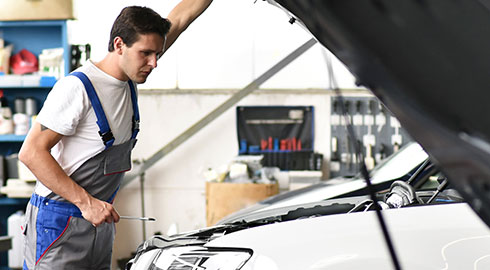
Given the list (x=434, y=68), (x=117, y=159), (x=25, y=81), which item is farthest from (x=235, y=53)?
(x=434, y=68)

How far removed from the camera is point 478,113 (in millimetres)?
575

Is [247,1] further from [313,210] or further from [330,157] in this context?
[313,210]

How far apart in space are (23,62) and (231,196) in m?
2.07

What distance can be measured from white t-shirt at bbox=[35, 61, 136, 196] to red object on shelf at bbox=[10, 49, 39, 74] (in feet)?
8.91

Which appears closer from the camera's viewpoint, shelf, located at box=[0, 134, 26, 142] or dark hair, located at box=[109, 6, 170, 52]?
dark hair, located at box=[109, 6, 170, 52]

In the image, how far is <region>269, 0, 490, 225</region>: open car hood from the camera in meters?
0.57

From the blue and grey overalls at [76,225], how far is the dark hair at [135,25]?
221 mm

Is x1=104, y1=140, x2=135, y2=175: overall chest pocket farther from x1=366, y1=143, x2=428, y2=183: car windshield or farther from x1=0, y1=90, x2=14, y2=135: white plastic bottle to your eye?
x1=0, y1=90, x2=14, y2=135: white plastic bottle

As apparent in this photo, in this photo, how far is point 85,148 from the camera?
8.13 feet

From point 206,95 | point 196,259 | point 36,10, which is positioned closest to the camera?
point 196,259

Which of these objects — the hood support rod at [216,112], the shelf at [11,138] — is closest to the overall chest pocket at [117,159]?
the shelf at [11,138]

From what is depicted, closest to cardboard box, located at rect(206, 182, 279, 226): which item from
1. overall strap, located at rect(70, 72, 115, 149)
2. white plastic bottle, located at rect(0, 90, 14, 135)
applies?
white plastic bottle, located at rect(0, 90, 14, 135)

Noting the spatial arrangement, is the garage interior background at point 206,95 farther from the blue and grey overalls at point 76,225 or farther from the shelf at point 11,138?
the blue and grey overalls at point 76,225

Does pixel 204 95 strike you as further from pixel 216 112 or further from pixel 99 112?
pixel 99 112
